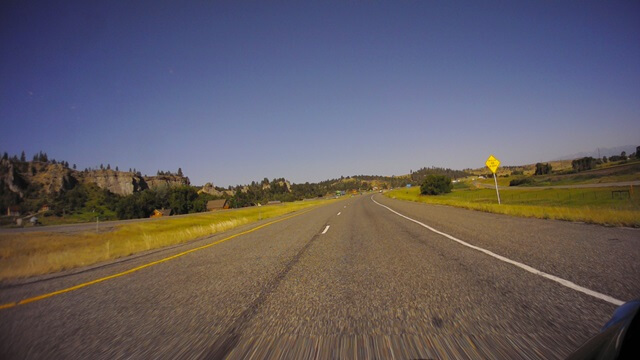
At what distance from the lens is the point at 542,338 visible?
7.81 ft

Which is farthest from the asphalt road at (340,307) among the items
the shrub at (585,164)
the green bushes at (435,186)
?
the shrub at (585,164)

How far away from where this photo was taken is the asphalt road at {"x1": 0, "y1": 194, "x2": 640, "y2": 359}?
8.12 ft

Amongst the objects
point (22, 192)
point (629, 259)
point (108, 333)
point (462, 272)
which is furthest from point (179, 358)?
point (22, 192)

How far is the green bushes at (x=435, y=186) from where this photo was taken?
7360cm

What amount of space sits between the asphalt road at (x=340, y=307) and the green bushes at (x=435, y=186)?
71.8 metres

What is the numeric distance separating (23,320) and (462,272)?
6282mm

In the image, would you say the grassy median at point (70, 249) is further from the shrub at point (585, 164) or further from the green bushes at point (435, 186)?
the shrub at point (585, 164)

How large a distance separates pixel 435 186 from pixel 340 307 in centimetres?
7698

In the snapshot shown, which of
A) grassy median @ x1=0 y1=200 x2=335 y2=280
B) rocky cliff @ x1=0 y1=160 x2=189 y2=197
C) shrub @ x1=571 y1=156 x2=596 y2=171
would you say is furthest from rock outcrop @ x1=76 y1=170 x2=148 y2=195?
shrub @ x1=571 y1=156 x2=596 y2=171

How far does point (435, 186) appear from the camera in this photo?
7394cm

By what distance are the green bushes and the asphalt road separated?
236 feet

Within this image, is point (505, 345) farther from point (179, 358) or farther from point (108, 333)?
point (108, 333)

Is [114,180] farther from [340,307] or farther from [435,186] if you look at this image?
[340,307]

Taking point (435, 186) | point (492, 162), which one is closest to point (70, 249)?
point (492, 162)
